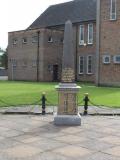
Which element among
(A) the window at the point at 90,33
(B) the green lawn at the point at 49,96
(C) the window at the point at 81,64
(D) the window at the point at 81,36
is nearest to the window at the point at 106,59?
(B) the green lawn at the point at 49,96

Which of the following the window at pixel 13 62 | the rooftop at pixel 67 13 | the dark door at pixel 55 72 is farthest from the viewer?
the window at pixel 13 62

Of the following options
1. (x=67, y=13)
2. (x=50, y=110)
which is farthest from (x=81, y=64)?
(x=50, y=110)

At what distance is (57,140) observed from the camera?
9.76 m

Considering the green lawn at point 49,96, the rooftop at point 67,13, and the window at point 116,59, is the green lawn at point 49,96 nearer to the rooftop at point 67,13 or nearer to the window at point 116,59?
the window at point 116,59

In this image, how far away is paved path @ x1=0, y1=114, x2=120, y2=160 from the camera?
27.0 feet

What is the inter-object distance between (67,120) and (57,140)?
2.59 meters

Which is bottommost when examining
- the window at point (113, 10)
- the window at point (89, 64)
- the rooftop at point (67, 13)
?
the window at point (89, 64)

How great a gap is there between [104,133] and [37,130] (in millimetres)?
1942

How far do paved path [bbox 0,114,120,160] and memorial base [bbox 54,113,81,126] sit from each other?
0.21 metres

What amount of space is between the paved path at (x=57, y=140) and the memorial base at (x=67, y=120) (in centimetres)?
21

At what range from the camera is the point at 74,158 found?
26.2 feet

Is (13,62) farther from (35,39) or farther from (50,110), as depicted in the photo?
(50,110)

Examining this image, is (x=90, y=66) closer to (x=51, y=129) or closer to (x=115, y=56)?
(x=115, y=56)

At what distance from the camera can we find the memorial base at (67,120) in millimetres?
12234
